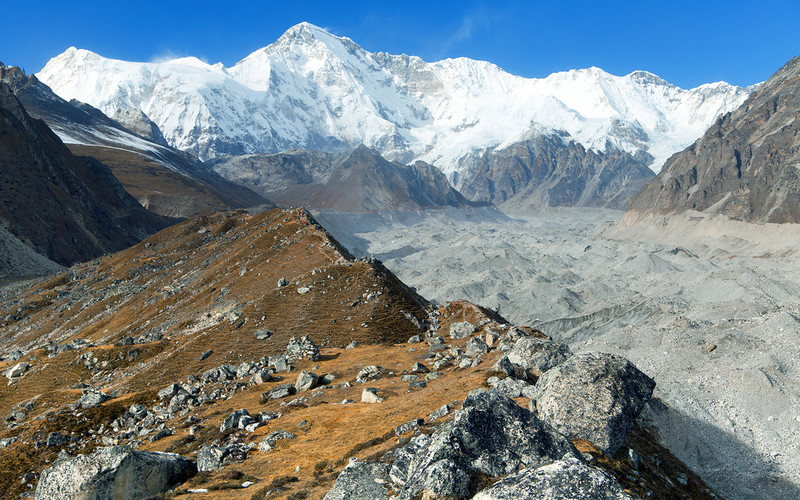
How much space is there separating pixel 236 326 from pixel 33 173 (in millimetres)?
142379

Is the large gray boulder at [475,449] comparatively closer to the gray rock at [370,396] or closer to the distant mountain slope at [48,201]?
the gray rock at [370,396]

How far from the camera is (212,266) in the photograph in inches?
2795

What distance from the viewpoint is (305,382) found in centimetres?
3138

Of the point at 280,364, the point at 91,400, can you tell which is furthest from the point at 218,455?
the point at 280,364

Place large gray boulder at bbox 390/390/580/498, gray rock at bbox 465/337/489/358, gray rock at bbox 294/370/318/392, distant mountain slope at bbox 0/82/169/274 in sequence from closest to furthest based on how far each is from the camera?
1. large gray boulder at bbox 390/390/580/498
2. gray rock at bbox 294/370/318/392
3. gray rock at bbox 465/337/489/358
4. distant mountain slope at bbox 0/82/169/274

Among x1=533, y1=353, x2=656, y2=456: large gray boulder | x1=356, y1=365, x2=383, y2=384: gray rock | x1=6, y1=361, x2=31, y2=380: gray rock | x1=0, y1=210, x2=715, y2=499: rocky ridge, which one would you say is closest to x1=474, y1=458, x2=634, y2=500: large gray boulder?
x1=0, y1=210, x2=715, y2=499: rocky ridge

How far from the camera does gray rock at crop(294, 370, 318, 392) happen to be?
31078 mm

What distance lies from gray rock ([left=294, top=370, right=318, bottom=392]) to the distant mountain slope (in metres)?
132

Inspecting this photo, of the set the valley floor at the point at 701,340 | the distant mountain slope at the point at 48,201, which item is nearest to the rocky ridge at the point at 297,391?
the valley floor at the point at 701,340

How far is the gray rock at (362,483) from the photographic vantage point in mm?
13820

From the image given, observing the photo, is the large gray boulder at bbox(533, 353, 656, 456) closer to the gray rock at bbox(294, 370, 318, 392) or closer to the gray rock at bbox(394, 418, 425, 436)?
the gray rock at bbox(394, 418, 425, 436)

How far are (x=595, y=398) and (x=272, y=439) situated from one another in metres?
14.0

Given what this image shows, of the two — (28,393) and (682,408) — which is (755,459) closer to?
(682,408)

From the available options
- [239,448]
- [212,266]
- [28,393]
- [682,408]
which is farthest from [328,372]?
[212,266]
